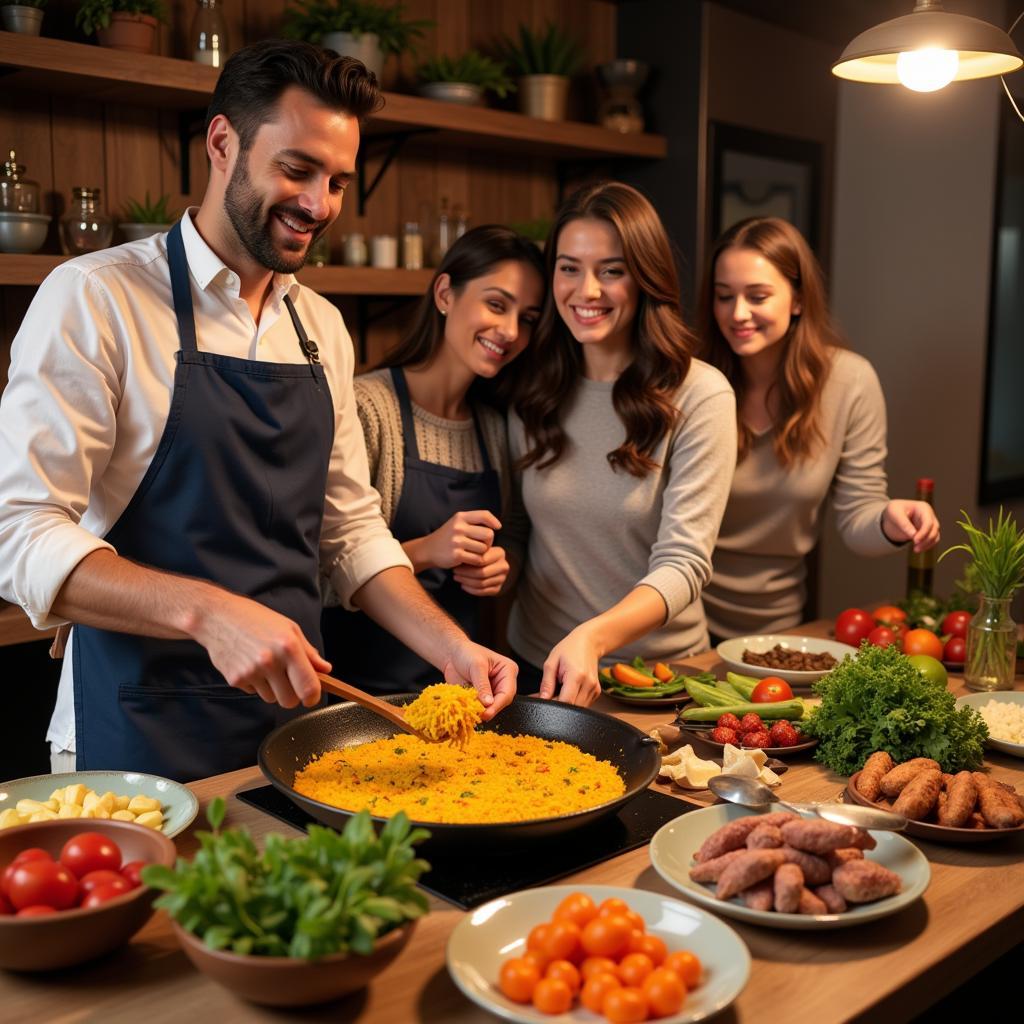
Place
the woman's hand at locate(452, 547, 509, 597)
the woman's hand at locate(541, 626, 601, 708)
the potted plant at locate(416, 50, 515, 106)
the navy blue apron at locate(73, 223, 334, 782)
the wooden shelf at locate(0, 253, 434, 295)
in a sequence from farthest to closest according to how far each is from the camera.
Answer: the potted plant at locate(416, 50, 515, 106)
the wooden shelf at locate(0, 253, 434, 295)
the woman's hand at locate(452, 547, 509, 597)
the woman's hand at locate(541, 626, 601, 708)
the navy blue apron at locate(73, 223, 334, 782)

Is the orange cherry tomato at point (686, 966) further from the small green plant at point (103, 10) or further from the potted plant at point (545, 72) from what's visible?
the potted plant at point (545, 72)

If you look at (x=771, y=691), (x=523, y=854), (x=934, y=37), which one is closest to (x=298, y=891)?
(x=523, y=854)

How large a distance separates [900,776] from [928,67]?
1.33 m

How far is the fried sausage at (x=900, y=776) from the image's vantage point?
1.73 meters

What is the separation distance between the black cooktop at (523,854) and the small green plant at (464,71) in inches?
115

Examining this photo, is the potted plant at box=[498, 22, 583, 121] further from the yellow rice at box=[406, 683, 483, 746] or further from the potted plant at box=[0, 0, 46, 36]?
the yellow rice at box=[406, 683, 483, 746]

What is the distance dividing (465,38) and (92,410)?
2.99m

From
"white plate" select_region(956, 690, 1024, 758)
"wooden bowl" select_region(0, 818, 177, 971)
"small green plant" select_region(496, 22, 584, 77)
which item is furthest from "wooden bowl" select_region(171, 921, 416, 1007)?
"small green plant" select_region(496, 22, 584, 77)

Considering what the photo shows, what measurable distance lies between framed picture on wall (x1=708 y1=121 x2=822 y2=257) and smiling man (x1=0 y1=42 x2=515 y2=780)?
289cm

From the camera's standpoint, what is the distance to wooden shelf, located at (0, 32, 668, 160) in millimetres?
2992

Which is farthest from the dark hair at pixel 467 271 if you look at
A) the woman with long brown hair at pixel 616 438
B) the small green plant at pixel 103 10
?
the small green plant at pixel 103 10

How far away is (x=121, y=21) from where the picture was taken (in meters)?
3.15

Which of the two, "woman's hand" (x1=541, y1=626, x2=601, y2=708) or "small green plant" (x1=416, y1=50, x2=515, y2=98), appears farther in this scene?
"small green plant" (x1=416, y1=50, x2=515, y2=98)

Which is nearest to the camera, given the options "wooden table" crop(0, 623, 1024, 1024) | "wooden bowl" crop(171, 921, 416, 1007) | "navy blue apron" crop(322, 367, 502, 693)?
"wooden bowl" crop(171, 921, 416, 1007)
